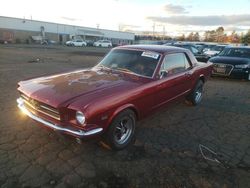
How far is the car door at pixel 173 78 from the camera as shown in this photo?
4637 millimetres

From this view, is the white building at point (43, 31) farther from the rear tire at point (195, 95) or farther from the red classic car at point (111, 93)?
the red classic car at point (111, 93)

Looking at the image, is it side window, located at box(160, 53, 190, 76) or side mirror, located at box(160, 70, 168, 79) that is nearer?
side mirror, located at box(160, 70, 168, 79)

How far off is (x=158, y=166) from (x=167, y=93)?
5.89 feet

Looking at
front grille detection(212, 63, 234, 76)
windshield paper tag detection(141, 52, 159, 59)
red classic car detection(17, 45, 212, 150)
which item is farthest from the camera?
front grille detection(212, 63, 234, 76)

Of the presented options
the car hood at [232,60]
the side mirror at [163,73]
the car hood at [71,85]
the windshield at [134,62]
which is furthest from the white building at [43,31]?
the side mirror at [163,73]

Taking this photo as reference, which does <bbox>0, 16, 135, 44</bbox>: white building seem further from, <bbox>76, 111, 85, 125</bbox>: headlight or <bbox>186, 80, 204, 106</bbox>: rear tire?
<bbox>76, 111, 85, 125</bbox>: headlight

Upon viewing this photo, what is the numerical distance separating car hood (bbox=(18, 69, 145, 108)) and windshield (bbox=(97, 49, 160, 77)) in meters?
0.26

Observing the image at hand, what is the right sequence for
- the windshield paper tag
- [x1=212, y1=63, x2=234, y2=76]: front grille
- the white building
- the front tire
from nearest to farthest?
1. the front tire
2. the windshield paper tag
3. [x1=212, y1=63, x2=234, y2=76]: front grille
4. the white building

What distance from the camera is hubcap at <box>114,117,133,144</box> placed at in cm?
387

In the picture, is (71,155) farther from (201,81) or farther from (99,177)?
(201,81)

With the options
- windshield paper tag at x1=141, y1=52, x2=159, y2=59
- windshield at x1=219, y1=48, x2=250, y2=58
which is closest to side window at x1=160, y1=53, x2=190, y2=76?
windshield paper tag at x1=141, y1=52, x2=159, y2=59

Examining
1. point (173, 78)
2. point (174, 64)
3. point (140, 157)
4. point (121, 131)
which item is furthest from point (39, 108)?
point (174, 64)

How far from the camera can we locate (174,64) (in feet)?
17.2

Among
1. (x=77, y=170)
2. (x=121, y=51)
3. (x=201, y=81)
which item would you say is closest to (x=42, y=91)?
(x=77, y=170)
